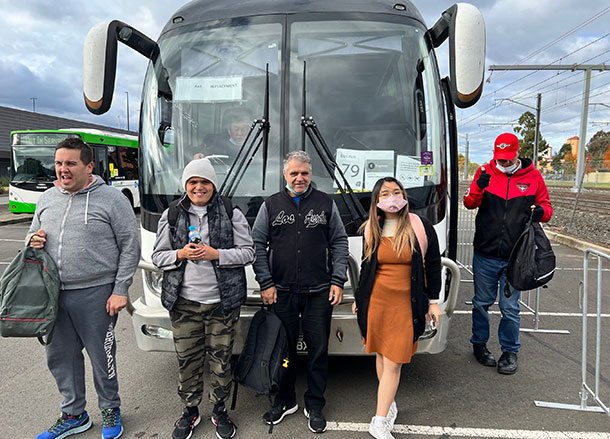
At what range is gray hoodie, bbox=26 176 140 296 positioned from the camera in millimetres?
2584

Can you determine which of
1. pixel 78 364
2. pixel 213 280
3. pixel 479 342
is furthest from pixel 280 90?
pixel 479 342

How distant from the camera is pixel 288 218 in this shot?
108 inches

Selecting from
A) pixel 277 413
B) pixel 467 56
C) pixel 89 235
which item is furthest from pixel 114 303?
pixel 467 56

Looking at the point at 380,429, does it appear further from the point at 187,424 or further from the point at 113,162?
the point at 113,162

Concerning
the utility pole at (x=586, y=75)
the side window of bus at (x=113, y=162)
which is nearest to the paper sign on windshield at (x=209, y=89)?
the utility pole at (x=586, y=75)

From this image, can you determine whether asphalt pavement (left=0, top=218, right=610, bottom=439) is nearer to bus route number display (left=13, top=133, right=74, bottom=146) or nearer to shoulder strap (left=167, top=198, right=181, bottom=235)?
shoulder strap (left=167, top=198, right=181, bottom=235)

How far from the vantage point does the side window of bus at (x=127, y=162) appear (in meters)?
16.6

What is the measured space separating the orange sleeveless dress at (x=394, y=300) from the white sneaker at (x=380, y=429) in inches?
15.7

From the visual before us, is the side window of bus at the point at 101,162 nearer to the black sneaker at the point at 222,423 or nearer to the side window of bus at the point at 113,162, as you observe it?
the side window of bus at the point at 113,162

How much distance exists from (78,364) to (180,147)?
167 cm

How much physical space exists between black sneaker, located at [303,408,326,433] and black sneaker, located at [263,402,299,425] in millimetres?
178

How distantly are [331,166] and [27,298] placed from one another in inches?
80.2

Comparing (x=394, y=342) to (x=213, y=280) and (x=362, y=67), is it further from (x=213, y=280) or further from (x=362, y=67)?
(x=362, y=67)

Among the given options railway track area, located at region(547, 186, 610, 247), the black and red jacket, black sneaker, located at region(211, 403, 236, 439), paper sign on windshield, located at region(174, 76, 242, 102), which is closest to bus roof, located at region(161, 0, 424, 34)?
paper sign on windshield, located at region(174, 76, 242, 102)
